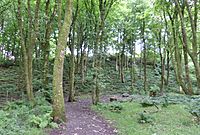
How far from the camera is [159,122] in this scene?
1098cm

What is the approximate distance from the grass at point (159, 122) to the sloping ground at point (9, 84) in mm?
10047

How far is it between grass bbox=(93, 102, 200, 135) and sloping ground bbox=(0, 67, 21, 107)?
1005 cm

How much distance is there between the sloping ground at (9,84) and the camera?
21.8 metres

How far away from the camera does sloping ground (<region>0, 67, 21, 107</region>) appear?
21.8 m

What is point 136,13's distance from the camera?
2695 cm

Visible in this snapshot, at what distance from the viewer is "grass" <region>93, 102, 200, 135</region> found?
9.20 meters

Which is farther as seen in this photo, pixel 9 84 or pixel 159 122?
pixel 9 84

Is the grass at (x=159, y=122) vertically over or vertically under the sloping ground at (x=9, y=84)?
under

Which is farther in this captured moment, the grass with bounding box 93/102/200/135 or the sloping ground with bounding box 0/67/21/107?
the sloping ground with bounding box 0/67/21/107

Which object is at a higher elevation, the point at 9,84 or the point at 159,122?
the point at 9,84

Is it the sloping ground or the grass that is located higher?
the sloping ground

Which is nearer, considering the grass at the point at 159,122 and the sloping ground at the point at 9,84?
the grass at the point at 159,122

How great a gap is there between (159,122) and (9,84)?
2007 centimetres

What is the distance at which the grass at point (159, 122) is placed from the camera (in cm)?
920
